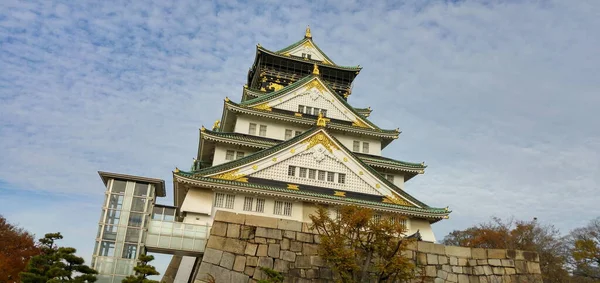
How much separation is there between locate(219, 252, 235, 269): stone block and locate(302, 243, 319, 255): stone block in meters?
3.23

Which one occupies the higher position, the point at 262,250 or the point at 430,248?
the point at 430,248

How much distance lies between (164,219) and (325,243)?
7965 mm

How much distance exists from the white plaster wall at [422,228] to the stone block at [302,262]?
25.0 ft

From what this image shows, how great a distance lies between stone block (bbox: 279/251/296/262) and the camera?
20.2 metres

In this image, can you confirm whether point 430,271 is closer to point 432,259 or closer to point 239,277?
point 432,259

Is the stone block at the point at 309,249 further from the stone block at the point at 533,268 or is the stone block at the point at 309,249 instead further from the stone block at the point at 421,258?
the stone block at the point at 533,268

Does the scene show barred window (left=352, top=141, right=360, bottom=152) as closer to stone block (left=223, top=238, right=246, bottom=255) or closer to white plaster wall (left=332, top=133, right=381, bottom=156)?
white plaster wall (left=332, top=133, right=381, bottom=156)

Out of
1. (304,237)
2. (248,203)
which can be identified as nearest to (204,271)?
(304,237)

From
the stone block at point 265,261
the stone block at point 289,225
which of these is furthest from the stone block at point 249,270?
the stone block at point 289,225

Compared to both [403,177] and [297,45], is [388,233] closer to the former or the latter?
[403,177]

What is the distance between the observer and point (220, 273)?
1908cm

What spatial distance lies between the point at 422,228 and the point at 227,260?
11.7m

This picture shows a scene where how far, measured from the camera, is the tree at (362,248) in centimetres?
1725

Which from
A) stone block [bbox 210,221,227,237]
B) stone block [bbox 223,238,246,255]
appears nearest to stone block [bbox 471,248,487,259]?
stone block [bbox 223,238,246,255]
